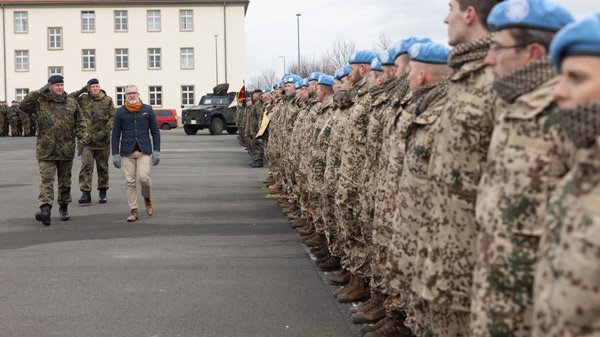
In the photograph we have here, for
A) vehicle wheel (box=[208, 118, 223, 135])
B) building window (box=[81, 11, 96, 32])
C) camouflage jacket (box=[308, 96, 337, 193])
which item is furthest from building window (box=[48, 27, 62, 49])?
camouflage jacket (box=[308, 96, 337, 193])

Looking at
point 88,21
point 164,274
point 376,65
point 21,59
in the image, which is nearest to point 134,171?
point 164,274

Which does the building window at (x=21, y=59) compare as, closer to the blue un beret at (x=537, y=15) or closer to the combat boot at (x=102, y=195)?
the combat boot at (x=102, y=195)

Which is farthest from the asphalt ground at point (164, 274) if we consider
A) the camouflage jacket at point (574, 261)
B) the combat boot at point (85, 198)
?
the camouflage jacket at point (574, 261)

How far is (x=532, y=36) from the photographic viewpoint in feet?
9.34

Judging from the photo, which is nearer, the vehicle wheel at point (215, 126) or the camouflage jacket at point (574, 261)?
the camouflage jacket at point (574, 261)

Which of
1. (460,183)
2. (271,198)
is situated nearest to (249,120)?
(271,198)

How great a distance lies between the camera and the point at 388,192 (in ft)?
15.3

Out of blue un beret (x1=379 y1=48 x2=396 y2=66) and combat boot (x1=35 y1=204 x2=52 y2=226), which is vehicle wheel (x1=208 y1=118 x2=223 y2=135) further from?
blue un beret (x1=379 y1=48 x2=396 y2=66)

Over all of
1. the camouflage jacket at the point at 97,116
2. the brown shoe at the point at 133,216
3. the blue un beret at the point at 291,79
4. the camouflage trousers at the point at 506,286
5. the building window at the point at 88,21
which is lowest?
the brown shoe at the point at 133,216

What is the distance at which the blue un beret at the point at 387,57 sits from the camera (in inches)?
209

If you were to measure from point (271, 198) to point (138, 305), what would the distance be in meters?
7.13

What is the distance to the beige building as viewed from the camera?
60562 millimetres

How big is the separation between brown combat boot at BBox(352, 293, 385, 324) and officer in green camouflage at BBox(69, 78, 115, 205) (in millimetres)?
7703

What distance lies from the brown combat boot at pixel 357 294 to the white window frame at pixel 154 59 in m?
56.9
